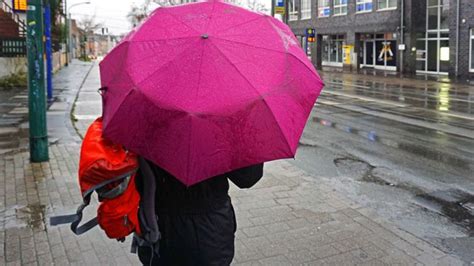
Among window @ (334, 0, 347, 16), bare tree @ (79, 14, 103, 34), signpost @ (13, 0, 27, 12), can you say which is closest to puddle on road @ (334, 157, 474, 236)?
signpost @ (13, 0, 27, 12)

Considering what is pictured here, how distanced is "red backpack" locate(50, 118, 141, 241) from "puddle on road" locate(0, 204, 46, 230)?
10.7 feet

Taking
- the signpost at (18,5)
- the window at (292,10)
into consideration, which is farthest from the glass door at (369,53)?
the signpost at (18,5)

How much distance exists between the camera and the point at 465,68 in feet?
95.7

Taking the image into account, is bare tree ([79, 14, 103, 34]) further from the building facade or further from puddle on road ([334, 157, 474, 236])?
puddle on road ([334, 157, 474, 236])

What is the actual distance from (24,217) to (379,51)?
37050mm

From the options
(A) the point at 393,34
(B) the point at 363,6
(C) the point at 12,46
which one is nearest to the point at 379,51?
(A) the point at 393,34

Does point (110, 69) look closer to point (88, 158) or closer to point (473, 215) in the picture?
point (88, 158)

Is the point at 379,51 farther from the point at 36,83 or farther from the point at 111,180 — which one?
Result: the point at 111,180

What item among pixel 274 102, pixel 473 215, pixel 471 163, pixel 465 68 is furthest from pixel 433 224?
pixel 465 68

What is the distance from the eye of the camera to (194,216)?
2.31 meters

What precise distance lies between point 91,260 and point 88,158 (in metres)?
2.50

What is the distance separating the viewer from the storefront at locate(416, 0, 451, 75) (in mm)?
31828

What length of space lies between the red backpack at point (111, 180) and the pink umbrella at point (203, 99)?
6cm

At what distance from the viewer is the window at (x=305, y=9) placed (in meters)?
46.5
